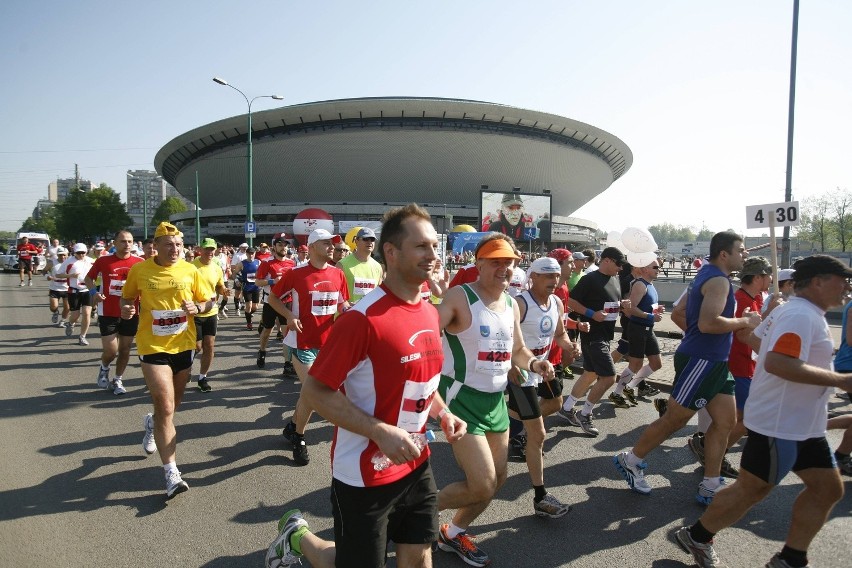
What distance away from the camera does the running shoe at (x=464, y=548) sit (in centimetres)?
326

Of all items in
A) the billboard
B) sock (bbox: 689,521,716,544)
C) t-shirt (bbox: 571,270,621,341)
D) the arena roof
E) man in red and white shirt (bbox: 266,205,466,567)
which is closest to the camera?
man in red and white shirt (bbox: 266,205,466,567)

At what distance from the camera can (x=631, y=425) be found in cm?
627

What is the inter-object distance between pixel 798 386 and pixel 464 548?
224 centimetres

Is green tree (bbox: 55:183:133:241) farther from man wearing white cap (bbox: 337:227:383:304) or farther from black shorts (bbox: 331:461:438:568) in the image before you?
black shorts (bbox: 331:461:438:568)

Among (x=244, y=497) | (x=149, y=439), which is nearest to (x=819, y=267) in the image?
(x=244, y=497)

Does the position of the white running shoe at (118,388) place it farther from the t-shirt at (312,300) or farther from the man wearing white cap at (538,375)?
the man wearing white cap at (538,375)

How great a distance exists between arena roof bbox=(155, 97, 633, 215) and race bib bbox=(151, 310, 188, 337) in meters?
66.5

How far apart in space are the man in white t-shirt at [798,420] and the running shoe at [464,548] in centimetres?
148

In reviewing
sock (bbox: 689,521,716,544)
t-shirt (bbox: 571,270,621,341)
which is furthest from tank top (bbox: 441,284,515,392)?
t-shirt (bbox: 571,270,621,341)

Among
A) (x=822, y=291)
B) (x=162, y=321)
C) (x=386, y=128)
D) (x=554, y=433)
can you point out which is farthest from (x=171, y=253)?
(x=386, y=128)

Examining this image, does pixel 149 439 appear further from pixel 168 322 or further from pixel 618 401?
pixel 618 401

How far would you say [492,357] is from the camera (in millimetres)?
3268

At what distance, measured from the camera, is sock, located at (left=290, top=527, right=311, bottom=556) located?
2.71 m

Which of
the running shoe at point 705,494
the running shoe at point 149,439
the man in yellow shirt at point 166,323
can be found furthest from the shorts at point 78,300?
the running shoe at point 705,494
